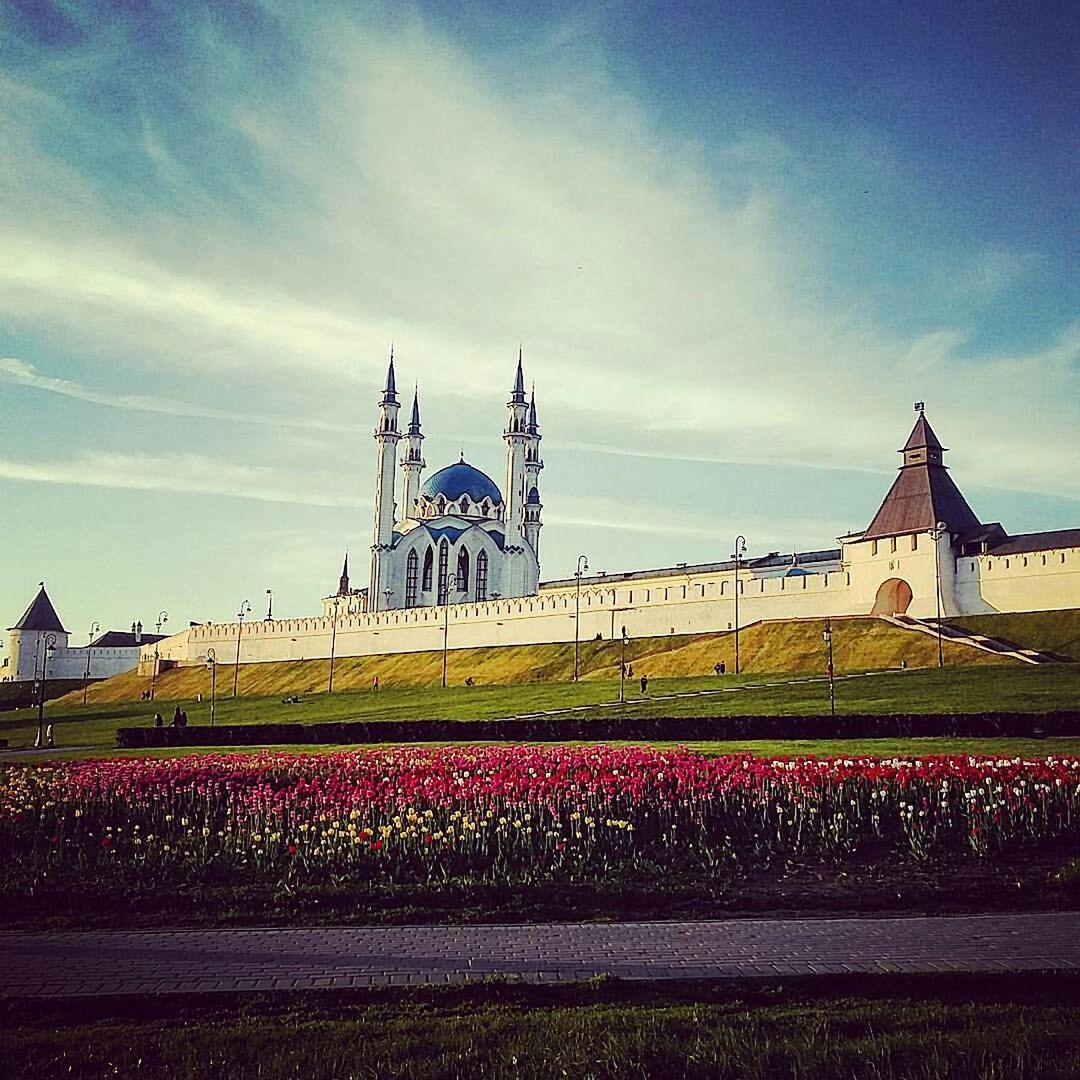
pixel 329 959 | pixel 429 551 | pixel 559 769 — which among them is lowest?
pixel 329 959

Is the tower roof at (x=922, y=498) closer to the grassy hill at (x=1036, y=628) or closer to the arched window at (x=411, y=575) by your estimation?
the grassy hill at (x=1036, y=628)

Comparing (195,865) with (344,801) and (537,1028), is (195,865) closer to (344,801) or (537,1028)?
(344,801)

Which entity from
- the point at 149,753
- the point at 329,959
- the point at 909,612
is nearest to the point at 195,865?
the point at 329,959

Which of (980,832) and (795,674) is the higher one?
(795,674)

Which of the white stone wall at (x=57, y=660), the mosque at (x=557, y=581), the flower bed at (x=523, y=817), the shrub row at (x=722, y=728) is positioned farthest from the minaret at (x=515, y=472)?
the flower bed at (x=523, y=817)

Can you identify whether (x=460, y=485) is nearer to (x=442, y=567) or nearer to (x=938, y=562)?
(x=442, y=567)

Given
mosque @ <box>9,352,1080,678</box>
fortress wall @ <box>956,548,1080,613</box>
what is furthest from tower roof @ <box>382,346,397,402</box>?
fortress wall @ <box>956,548,1080,613</box>

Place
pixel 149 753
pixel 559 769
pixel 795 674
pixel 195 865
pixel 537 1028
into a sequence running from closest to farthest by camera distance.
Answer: pixel 537 1028 → pixel 195 865 → pixel 559 769 → pixel 149 753 → pixel 795 674

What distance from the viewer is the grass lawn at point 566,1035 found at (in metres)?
5.66

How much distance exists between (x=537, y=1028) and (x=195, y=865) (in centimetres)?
630

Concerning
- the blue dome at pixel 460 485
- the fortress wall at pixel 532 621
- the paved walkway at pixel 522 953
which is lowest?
the paved walkway at pixel 522 953

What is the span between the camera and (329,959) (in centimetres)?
825

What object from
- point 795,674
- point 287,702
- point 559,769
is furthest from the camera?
point 287,702

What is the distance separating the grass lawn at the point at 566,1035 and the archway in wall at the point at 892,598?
5147 centimetres
